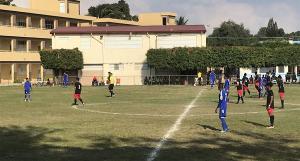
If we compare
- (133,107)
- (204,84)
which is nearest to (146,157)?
(133,107)

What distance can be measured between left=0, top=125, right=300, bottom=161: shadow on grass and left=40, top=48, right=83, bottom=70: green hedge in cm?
4358

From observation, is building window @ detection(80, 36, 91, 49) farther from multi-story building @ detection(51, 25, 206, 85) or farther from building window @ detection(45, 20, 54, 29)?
building window @ detection(45, 20, 54, 29)

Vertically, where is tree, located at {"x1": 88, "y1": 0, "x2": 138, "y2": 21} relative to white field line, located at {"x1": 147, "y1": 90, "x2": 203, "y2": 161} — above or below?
above

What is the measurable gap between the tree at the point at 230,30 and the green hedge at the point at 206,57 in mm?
60767

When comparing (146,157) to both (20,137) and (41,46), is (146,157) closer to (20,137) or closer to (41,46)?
(20,137)

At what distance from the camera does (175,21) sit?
107562 millimetres

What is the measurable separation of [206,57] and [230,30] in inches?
2537

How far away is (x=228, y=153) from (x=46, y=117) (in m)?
11.8

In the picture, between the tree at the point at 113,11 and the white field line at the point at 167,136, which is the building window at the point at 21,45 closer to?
the tree at the point at 113,11

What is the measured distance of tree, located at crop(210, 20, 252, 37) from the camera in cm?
11950

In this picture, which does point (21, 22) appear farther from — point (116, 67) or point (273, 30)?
point (273, 30)

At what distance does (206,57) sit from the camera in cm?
5688

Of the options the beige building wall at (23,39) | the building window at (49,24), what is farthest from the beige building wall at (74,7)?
the building window at (49,24)

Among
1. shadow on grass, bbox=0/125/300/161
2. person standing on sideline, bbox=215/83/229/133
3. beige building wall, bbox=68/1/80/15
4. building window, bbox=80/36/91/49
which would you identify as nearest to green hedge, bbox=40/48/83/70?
building window, bbox=80/36/91/49
